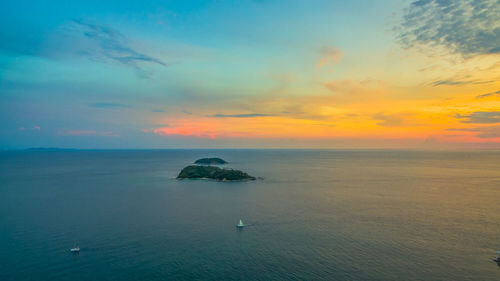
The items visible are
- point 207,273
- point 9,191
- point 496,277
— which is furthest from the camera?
point 9,191

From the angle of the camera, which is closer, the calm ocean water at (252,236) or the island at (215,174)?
the calm ocean water at (252,236)

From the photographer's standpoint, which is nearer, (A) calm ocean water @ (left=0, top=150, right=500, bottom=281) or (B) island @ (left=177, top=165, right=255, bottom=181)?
(A) calm ocean water @ (left=0, top=150, right=500, bottom=281)

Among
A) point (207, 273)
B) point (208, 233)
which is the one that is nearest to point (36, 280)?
point (207, 273)

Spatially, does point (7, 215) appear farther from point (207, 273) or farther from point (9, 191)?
point (207, 273)

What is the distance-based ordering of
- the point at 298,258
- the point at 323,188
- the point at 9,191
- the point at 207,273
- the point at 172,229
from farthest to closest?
the point at 323,188
the point at 9,191
the point at 172,229
the point at 298,258
the point at 207,273

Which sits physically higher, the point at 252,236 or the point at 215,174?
the point at 215,174

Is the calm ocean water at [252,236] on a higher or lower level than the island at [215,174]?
lower

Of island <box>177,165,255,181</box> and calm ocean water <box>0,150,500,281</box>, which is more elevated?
island <box>177,165,255,181</box>

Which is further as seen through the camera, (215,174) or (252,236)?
(215,174)
